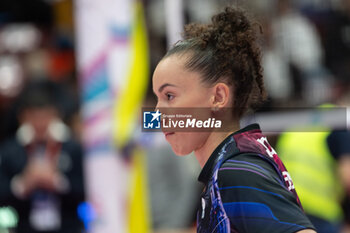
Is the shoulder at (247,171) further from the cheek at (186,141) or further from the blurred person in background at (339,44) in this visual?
the blurred person in background at (339,44)

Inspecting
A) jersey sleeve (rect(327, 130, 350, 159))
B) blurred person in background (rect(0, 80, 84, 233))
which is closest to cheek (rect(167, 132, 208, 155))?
jersey sleeve (rect(327, 130, 350, 159))

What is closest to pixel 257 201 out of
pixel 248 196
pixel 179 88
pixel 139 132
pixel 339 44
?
pixel 248 196

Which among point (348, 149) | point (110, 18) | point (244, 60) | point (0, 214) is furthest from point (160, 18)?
point (244, 60)

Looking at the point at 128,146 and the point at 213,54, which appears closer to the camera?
the point at 213,54

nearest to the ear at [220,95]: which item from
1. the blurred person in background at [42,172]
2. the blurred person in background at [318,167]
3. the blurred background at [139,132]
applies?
the blurred background at [139,132]

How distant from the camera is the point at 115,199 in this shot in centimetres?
487

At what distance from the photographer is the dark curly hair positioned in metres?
1.74

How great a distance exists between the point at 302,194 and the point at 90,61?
6.29 ft

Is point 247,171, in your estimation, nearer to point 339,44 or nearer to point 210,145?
point 210,145

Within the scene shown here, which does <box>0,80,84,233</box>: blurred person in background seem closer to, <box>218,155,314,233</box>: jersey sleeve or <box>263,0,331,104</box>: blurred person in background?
<box>263,0,331,104</box>: blurred person in background

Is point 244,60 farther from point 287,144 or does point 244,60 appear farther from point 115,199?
point 115,199

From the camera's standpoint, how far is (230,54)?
68.7 inches

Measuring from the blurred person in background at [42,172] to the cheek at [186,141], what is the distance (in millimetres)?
3545

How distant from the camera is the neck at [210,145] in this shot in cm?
180
